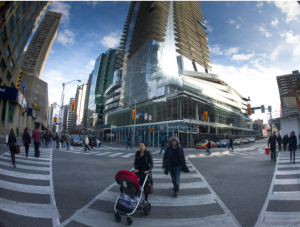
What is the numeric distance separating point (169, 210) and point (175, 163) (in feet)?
4.50

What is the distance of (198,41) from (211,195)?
318ft

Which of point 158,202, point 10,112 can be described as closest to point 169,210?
point 158,202

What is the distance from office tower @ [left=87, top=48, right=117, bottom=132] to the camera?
97.6 m

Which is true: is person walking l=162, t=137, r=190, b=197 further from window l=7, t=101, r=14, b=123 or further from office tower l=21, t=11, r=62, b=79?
office tower l=21, t=11, r=62, b=79

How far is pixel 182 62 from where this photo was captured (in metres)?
67.3

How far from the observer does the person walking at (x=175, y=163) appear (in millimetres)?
4949

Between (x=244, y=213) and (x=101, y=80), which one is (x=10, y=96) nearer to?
(x=244, y=213)

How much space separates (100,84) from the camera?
10469cm

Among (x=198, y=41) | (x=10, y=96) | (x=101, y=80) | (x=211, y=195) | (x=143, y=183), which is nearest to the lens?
(x=143, y=183)

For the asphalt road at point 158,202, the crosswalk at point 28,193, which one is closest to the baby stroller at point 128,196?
the asphalt road at point 158,202

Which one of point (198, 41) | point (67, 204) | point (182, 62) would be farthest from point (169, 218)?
point (198, 41)

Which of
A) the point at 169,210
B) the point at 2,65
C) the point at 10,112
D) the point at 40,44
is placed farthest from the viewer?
the point at 40,44

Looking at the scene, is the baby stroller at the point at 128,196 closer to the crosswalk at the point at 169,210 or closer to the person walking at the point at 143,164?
the crosswalk at the point at 169,210

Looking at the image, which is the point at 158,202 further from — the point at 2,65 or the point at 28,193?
the point at 2,65
